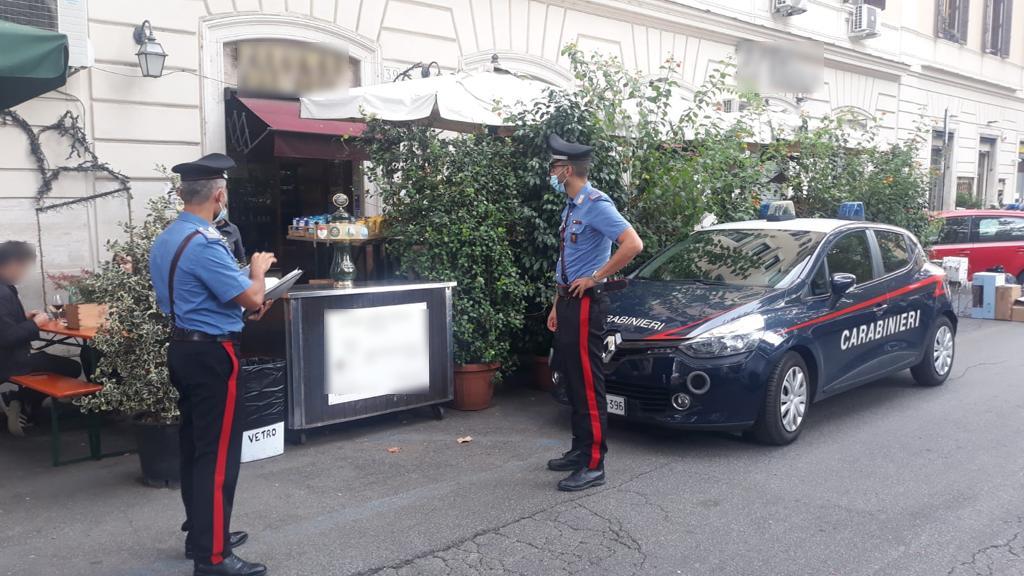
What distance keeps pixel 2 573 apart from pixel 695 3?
13.7 metres

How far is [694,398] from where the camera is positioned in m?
5.57

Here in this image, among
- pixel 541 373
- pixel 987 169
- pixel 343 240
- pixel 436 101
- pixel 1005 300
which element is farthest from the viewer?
pixel 987 169

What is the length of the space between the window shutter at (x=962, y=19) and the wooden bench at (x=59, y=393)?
2334cm

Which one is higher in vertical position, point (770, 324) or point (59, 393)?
point (770, 324)

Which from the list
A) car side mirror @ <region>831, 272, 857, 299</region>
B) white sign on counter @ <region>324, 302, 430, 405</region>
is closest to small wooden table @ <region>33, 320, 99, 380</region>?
white sign on counter @ <region>324, 302, 430, 405</region>

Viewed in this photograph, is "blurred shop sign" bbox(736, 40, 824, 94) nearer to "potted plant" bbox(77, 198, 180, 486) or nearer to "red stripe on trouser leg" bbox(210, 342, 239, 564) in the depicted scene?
"potted plant" bbox(77, 198, 180, 486)

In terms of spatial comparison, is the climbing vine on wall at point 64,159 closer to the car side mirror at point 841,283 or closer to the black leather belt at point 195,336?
the black leather belt at point 195,336

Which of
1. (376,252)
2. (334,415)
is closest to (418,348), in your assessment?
(334,415)

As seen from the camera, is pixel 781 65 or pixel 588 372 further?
pixel 781 65

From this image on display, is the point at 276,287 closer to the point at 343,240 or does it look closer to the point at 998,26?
the point at 343,240

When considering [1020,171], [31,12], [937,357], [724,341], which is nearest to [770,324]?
[724,341]

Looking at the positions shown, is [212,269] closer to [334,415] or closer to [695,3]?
[334,415]

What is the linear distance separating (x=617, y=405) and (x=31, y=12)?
20.5 ft

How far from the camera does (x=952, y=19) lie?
2205cm
